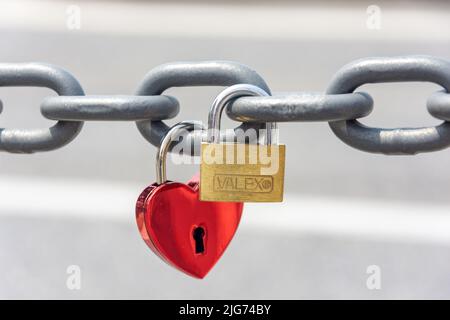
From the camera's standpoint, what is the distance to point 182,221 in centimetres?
67

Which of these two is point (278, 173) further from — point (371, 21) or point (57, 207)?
point (57, 207)

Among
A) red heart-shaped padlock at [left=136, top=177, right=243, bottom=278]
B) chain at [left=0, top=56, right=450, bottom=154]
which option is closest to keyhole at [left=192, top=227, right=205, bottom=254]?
red heart-shaped padlock at [left=136, top=177, right=243, bottom=278]

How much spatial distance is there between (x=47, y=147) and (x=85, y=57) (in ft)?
2.29

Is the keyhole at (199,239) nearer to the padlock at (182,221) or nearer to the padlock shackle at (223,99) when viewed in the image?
the padlock at (182,221)

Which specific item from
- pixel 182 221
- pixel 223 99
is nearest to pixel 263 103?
pixel 223 99

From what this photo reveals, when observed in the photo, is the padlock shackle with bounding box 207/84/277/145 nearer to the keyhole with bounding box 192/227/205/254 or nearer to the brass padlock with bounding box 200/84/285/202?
the brass padlock with bounding box 200/84/285/202

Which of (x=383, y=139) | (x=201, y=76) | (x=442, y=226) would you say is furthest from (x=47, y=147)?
(x=442, y=226)

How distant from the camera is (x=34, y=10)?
1310 millimetres

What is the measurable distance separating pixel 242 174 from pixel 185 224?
0.30 ft

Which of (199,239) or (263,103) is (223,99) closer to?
(263,103)

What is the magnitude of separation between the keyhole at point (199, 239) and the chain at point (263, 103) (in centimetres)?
11

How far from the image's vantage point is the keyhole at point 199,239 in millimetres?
687

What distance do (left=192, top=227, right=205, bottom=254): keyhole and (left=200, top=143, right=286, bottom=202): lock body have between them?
0.08 m

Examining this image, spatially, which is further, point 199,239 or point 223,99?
point 199,239
